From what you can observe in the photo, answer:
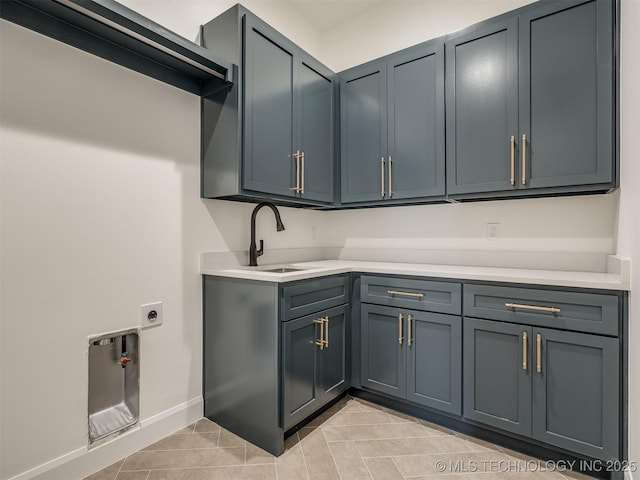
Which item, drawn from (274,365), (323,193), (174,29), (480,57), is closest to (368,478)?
(274,365)

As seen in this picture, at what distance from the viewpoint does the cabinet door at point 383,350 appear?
6.61 ft

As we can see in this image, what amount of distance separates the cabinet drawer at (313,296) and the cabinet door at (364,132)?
0.71 metres

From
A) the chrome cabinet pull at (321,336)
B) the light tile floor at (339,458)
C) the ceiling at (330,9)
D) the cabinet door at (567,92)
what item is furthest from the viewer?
the ceiling at (330,9)

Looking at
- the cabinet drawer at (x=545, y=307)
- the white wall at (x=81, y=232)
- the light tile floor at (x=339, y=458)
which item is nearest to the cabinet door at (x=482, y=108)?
the cabinet drawer at (x=545, y=307)

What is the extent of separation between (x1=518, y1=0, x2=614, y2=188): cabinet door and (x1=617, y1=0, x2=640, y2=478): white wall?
8 cm

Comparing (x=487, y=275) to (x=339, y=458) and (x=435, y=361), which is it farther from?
(x=339, y=458)

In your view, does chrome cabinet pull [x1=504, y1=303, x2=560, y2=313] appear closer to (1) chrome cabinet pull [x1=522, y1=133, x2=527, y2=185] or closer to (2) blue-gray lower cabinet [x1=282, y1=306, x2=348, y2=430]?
(1) chrome cabinet pull [x1=522, y1=133, x2=527, y2=185]

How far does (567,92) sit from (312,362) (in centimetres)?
203

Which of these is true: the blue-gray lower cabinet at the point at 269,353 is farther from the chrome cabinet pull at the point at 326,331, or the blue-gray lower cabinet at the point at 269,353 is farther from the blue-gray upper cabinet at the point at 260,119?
the blue-gray upper cabinet at the point at 260,119

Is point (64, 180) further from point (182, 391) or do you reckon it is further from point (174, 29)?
point (182, 391)

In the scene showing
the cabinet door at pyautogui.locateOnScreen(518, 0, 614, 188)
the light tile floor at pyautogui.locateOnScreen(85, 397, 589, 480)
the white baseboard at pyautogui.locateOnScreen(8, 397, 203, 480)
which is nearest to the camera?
the white baseboard at pyautogui.locateOnScreen(8, 397, 203, 480)

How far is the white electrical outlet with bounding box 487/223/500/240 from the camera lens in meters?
2.20

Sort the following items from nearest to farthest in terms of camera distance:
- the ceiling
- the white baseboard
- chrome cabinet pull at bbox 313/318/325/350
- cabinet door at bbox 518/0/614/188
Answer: the white baseboard → cabinet door at bbox 518/0/614/188 → chrome cabinet pull at bbox 313/318/325/350 → the ceiling

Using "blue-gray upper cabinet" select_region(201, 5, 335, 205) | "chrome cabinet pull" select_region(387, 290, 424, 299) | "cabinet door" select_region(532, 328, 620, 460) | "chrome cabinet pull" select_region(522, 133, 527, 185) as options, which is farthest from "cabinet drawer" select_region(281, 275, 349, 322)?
"chrome cabinet pull" select_region(522, 133, 527, 185)
